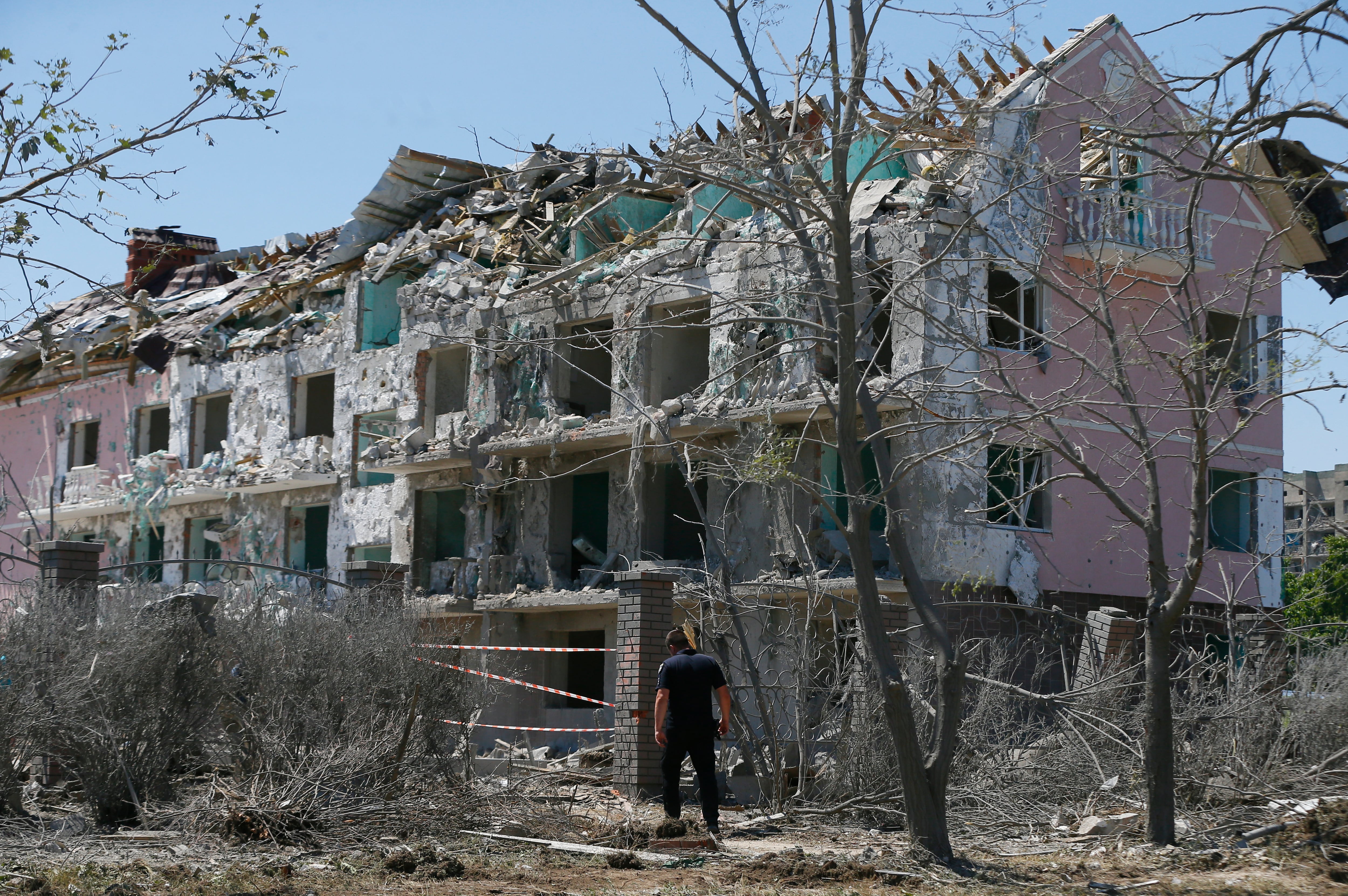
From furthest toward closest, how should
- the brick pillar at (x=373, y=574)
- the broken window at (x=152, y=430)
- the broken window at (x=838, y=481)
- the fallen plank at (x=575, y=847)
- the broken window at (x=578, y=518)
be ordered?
the broken window at (x=152, y=430) → the broken window at (x=578, y=518) → the broken window at (x=838, y=481) → the brick pillar at (x=373, y=574) → the fallen plank at (x=575, y=847)

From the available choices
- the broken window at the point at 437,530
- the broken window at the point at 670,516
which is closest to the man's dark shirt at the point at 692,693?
the broken window at the point at 670,516

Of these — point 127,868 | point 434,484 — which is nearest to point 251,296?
point 434,484

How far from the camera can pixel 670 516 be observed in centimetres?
2633

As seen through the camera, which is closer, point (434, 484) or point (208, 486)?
point (434, 484)

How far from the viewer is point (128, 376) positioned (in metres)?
34.2

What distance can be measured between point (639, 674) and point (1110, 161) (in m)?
8.45

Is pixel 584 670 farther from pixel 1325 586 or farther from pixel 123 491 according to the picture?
pixel 1325 586

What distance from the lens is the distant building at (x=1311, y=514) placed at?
11.0m

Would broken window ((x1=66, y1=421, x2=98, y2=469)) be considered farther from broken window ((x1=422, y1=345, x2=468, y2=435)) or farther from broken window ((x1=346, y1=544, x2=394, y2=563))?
broken window ((x1=422, y1=345, x2=468, y2=435))

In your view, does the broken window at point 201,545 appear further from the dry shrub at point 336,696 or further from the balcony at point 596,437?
the dry shrub at point 336,696

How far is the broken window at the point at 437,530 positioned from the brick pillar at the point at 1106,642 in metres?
15.8

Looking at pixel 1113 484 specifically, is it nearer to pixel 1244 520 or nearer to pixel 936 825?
pixel 1244 520

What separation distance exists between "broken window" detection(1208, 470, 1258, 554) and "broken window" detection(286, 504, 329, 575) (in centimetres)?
1850

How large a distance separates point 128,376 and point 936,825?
30336mm
